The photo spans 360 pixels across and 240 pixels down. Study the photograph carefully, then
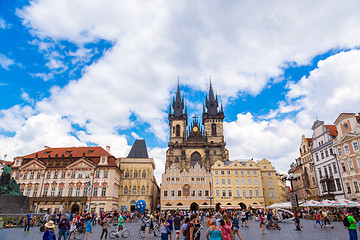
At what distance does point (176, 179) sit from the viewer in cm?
4841

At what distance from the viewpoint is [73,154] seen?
47.3 metres

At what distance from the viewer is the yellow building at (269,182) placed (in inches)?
1973

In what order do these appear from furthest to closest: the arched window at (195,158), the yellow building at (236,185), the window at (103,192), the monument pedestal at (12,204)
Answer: the arched window at (195,158) < the yellow building at (236,185) < the window at (103,192) < the monument pedestal at (12,204)

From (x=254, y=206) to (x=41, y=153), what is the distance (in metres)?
45.2

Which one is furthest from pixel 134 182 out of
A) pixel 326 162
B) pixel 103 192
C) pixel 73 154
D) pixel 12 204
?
pixel 326 162

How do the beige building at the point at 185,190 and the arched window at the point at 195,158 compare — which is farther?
the arched window at the point at 195,158

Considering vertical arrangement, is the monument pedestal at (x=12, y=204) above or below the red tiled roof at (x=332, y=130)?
below

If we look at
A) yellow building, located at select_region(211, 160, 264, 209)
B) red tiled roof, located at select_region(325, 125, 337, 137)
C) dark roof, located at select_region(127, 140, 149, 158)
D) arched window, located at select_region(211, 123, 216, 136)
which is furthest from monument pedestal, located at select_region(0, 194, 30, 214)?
arched window, located at select_region(211, 123, 216, 136)

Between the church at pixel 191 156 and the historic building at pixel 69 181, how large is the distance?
36.9 ft

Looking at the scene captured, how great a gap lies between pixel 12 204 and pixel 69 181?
2264 centimetres

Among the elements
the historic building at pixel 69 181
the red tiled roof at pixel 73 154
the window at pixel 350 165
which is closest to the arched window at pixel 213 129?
the red tiled roof at pixel 73 154

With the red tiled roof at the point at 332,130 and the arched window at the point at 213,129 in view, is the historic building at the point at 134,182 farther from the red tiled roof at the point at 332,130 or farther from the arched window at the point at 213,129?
the red tiled roof at the point at 332,130

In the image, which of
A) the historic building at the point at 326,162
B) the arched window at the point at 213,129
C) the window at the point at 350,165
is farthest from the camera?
the arched window at the point at 213,129

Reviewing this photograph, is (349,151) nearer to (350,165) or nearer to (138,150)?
(350,165)
